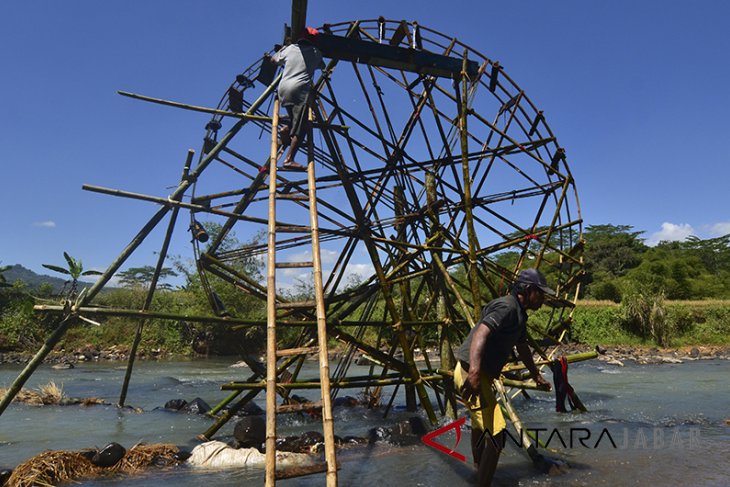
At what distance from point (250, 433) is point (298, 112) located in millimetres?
4673

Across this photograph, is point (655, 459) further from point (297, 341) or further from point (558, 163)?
point (558, 163)

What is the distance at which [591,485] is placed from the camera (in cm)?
523

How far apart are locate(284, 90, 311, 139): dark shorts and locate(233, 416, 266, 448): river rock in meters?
4.22

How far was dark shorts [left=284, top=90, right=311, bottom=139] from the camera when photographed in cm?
676

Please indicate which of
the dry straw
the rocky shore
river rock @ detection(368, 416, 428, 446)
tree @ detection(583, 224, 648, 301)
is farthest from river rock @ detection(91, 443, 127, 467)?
tree @ detection(583, 224, 648, 301)

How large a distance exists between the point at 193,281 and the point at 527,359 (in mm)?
32229

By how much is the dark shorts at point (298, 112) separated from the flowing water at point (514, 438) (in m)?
4.51

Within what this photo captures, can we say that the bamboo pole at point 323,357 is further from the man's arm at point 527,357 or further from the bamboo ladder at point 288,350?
the man's arm at point 527,357

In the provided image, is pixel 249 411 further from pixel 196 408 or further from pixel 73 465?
pixel 73 465

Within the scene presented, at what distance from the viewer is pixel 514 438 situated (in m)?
7.19

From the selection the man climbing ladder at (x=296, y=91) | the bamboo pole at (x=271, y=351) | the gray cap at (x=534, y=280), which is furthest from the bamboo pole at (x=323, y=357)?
the gray cap at (x=534, y=280)

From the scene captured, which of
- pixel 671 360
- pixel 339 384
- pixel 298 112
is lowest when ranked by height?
pixel 671 360

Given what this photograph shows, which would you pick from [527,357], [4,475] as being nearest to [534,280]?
[527,357]

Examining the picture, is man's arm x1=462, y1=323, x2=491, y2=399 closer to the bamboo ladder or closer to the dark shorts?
the bamboo ladder
